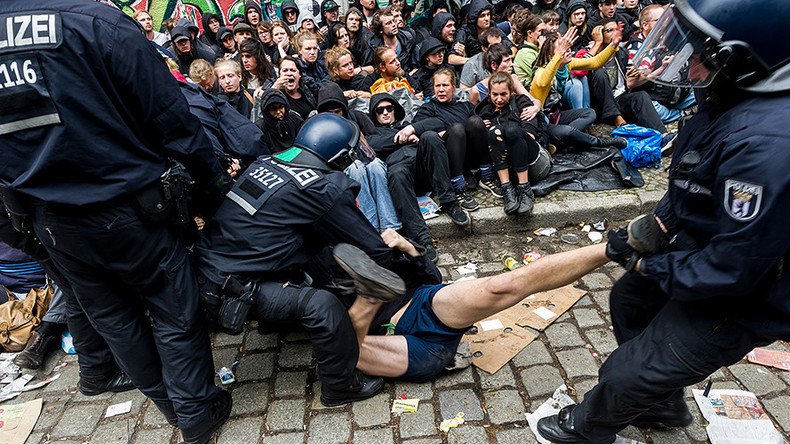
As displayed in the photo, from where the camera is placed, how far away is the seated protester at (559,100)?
5.04m

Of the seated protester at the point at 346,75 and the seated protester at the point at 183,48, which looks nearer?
the seated protester at the point at 346,75

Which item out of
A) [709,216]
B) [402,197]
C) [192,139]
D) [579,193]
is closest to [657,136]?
[579,193]

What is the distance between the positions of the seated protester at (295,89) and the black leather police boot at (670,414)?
3987mm

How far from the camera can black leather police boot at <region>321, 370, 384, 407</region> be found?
272 cm

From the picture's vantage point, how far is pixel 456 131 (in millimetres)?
4652

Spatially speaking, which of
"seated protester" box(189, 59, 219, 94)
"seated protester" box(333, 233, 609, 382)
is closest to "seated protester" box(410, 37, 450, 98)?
"seated protester" box(189, 59, 219, 94)

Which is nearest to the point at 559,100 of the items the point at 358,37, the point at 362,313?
the point at 358,37

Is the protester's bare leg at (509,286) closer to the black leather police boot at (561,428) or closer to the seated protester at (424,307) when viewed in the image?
the seated protester at (424,307)

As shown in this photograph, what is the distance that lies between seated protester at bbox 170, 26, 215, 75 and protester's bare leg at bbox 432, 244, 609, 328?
555 cm

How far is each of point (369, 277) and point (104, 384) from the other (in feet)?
6.46

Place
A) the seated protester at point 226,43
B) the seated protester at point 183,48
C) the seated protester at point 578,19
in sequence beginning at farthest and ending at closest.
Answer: the seated protester at point 226,43 → the seated protester at point 183,48 → the seated protester at point 578,19

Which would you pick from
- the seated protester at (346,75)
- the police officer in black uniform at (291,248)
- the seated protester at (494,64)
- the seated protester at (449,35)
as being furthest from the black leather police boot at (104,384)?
the seated protester at (449,35)

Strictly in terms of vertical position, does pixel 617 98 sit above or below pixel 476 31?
below

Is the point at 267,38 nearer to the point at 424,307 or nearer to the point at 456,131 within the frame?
the point at 456,131
